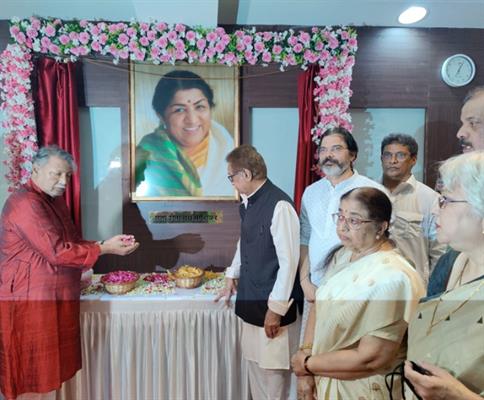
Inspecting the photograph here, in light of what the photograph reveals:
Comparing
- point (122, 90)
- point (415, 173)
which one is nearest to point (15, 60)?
point (122, 90)

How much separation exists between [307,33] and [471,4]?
46 cm

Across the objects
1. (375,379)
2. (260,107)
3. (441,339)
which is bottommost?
(375,379)

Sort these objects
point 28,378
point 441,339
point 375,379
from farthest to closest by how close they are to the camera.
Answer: point 28,378 → point 375,379 → point 441,339

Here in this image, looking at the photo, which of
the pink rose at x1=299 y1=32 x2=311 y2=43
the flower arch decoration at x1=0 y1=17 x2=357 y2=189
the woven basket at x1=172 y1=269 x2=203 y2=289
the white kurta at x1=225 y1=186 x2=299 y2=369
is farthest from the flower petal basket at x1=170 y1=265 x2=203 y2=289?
the pink rose at x1=299 y1=32 x2=311 y2=43

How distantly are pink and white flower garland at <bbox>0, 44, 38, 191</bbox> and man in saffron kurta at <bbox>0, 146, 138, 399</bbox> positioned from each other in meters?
0.05

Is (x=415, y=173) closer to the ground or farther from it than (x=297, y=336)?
farther from it

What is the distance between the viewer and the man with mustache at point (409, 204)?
83cm

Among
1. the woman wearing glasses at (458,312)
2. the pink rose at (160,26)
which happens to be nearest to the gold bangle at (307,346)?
the woman wearing glasses at (458,312)

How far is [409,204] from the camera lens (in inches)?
35.6

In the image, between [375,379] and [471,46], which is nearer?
[375,379]

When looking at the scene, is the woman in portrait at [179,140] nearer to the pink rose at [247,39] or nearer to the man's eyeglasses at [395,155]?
the pink rose at [247,39]

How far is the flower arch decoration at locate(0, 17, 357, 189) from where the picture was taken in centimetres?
100

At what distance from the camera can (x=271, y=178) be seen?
3.55 feet

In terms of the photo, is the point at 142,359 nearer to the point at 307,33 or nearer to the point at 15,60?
the point at 15,60
